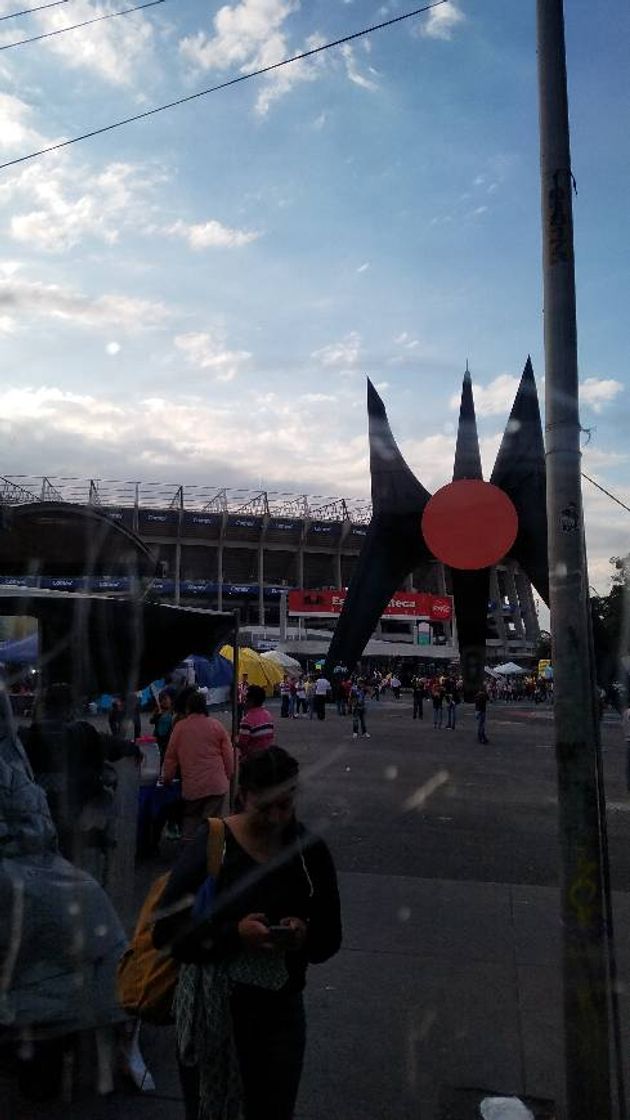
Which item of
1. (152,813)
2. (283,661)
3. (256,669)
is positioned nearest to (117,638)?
(152,813)

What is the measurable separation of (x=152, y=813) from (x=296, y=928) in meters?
5.57

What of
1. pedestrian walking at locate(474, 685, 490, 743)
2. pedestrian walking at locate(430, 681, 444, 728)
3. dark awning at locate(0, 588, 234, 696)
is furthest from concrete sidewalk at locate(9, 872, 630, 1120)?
pedestrian walking at locate(430, 681, 444, 728)

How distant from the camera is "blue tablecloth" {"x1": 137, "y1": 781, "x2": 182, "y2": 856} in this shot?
7520 millimetres

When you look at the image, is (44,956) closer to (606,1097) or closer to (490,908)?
(606,1097)

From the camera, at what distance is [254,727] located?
845cm

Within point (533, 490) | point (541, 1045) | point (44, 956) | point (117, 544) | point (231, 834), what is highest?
point (533, 490)

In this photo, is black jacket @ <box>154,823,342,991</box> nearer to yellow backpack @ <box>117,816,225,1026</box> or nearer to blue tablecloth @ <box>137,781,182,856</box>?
yellow backpack @ <box>117,816,225,1026</box>

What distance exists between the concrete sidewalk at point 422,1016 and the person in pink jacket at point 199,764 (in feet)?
4.32

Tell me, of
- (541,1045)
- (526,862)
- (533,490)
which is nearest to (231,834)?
(541,1045)

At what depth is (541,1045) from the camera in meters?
4.01

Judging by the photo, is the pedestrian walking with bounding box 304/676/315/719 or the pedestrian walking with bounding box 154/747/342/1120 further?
the pedestrian walking with bounding box 304/676/315/719

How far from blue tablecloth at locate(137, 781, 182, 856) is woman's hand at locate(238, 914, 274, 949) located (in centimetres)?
534

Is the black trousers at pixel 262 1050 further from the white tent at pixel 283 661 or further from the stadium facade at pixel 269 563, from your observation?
the stadium facade at pixel 269 563

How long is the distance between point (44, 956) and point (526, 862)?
5.21 metres
